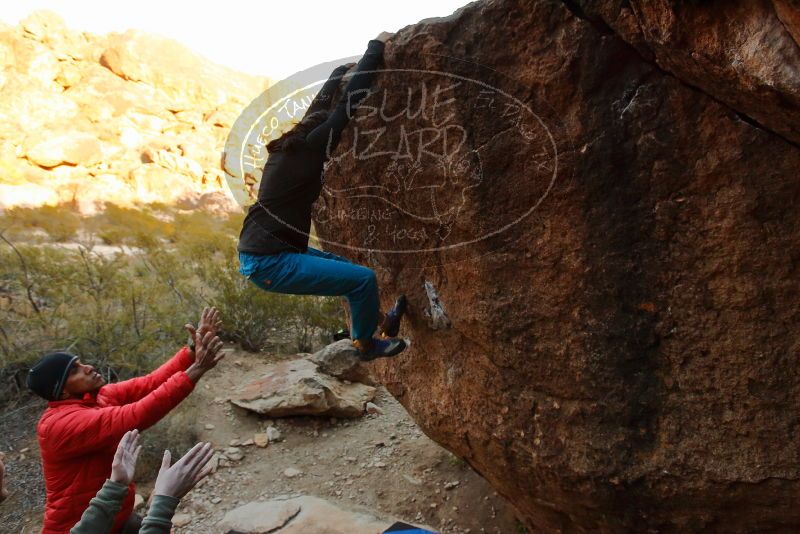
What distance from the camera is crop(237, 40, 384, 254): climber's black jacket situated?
108 inches

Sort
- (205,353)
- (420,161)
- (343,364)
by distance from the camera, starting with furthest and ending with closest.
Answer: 1. (343,364)
2. (420,161)
3. (205,353)

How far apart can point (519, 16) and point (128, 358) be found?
4.98m

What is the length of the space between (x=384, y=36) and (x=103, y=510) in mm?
2292

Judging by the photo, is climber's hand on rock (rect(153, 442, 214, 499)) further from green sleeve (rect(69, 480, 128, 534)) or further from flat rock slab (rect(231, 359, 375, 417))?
flat rock slab (rect(231, 359, 375, 417))

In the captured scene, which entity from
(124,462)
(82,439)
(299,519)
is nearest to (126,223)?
(299,519)

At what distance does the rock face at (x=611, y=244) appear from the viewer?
1904mm

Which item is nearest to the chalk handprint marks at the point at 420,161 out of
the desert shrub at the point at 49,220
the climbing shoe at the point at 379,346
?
the climbing shoe at the point at 379,346

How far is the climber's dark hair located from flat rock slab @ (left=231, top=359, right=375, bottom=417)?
2.88m

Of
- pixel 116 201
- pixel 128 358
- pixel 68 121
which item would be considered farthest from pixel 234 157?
pixel 68 121

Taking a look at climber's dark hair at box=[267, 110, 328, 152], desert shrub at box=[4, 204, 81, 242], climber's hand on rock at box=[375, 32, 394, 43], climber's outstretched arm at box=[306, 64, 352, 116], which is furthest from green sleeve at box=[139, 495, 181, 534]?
desert shrub at box=[4, 204, 81, 242]

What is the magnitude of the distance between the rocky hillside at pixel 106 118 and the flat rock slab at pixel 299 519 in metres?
Answer: 19.7

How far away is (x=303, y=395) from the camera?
5.01 m

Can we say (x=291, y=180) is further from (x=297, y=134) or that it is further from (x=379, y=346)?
(x=379, y=346)

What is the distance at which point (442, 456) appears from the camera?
4375 mm
